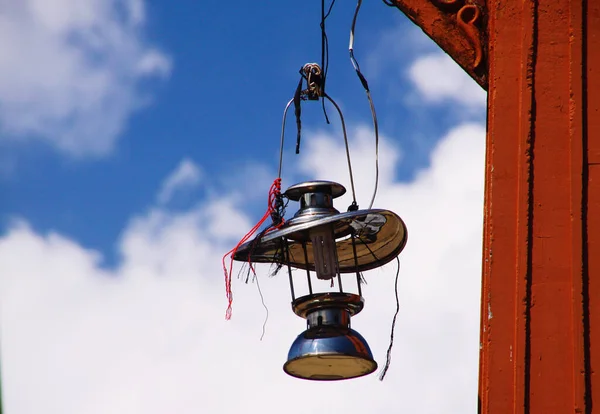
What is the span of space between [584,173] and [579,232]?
0.25 m

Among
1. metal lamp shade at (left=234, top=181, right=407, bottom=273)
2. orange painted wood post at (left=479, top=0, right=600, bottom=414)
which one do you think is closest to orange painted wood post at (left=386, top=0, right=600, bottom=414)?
orange painted wood post at (left=479, top=0, right=600, bottom=414)

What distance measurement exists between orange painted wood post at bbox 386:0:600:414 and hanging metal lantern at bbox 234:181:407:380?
565 mm

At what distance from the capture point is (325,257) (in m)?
4.43

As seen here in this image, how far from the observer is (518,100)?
4.20 metres

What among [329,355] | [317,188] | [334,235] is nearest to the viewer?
[329,355]

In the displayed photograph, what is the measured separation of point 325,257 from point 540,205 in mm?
938

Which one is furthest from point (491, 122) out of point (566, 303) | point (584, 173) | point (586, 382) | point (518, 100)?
point (586, 382)

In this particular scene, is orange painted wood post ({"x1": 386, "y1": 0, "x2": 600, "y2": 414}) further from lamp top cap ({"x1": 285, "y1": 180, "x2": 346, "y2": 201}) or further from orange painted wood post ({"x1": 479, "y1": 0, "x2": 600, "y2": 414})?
lamp top cap ({"x1": 285, "y1": 180, "x2": 346, "y2": 201})

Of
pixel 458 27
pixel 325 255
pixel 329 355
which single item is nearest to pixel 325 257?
pixel 325 255

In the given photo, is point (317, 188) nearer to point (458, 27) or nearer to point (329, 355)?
point (329, 355)

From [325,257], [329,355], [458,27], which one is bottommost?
[329,355]

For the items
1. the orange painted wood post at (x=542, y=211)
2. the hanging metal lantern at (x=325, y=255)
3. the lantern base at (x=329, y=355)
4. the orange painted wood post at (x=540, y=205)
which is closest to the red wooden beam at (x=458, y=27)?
the orange painted wood post at (x=540, y=205)

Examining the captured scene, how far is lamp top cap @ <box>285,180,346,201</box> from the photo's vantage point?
14.3ft

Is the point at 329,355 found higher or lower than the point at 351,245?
lower
